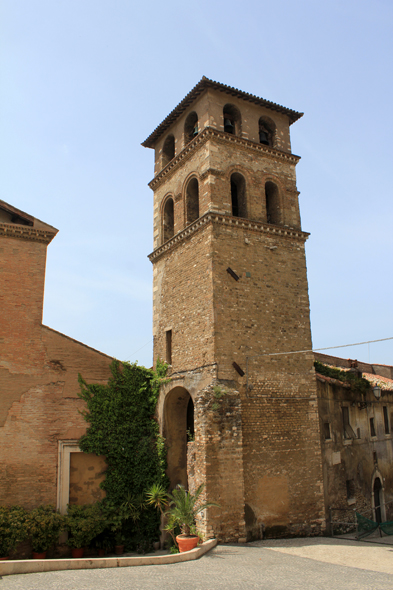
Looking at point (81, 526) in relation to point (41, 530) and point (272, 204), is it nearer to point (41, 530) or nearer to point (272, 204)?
point (41, 530)

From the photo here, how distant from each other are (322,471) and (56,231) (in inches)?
478

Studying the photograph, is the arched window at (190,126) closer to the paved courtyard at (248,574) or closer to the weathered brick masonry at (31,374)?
the weathered brick masonry at (31,374)

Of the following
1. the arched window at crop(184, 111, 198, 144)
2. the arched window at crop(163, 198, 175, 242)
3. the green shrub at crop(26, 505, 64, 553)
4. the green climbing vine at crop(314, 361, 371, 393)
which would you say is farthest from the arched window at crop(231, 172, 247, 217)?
the green shrub at crop(26, 505, 64, 553)

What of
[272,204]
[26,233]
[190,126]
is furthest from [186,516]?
[190,126]

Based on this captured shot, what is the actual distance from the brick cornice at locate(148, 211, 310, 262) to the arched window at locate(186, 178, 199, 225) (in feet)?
3.50

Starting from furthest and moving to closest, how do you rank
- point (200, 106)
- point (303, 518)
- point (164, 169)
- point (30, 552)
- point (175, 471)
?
point (164, 169) → point (200, 106) → point (175, 471) → point (303, 518) → point (30, 552)

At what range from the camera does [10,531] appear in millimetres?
11852

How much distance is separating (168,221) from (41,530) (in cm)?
1216

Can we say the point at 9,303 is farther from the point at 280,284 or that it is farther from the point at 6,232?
the point at 280,284

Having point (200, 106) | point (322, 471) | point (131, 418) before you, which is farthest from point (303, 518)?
point (200, 106)

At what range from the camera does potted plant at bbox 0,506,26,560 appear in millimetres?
11781

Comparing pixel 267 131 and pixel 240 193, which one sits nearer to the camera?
pixel 240 193

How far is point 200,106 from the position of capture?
17.4 metres

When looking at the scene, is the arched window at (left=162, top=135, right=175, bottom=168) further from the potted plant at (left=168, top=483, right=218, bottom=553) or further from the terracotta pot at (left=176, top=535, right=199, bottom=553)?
the terracotta pot at (left=176, top=535, right=199, bottom=553)
